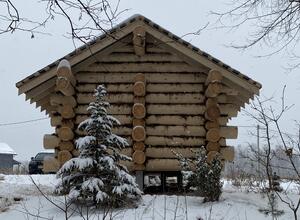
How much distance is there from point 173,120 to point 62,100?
9.10 feet

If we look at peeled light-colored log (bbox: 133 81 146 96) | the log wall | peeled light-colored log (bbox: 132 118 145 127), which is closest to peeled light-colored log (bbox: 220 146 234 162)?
the log wall

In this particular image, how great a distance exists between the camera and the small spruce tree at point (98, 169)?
970cm

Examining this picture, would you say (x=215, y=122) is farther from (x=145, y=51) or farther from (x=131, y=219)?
(x=131, y=219)

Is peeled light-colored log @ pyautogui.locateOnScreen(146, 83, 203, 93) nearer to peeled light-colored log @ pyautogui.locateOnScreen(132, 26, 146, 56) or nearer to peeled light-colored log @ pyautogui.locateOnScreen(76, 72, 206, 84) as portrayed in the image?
peeled light-colored log @ pyautogui.locateOnScreen(76, 72, 206, 84)

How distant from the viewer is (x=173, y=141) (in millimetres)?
12461

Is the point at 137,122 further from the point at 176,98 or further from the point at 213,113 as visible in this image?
the point at 213,113

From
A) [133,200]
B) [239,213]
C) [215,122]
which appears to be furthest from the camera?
[215,122]

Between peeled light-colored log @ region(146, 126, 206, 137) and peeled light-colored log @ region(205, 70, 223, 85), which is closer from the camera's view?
peeled light-colored log @ region(205, 70, 223, 85)

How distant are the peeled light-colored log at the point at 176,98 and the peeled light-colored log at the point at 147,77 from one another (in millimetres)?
363

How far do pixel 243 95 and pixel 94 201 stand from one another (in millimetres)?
5400

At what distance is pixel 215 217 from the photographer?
9.20 m

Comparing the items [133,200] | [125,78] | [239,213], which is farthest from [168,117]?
[239,213]

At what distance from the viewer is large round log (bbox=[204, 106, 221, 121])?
39.9ft

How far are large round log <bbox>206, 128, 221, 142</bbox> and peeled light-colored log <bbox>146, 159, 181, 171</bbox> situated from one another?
38.8 inches
